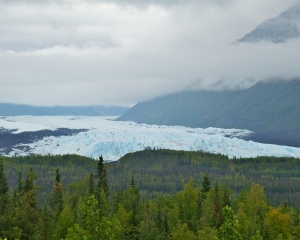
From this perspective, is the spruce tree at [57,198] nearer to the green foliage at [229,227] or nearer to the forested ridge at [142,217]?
the forested ridge at [142,217]

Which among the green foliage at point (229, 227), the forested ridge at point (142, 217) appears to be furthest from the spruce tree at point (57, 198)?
the green foliage at point (229, 227)

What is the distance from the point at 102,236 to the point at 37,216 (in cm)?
3375

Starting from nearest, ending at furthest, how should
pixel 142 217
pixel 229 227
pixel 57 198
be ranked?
pixel 229 227 < pixel 142 217 < pixel 57 198

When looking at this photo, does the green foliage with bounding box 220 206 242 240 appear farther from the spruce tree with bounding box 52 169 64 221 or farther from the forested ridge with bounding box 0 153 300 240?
the spruce tree with bounding box 52 169 64 221

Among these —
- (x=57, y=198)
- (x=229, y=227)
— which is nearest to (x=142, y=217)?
(x=57, y=198)

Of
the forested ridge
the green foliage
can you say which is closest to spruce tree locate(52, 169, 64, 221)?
the forested ridge

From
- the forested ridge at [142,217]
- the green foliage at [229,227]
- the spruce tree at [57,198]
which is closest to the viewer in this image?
the green foliage at [229,227]

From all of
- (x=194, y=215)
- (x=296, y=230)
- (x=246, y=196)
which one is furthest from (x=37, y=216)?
(x=246, y=196)

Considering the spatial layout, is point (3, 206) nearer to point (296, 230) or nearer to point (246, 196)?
point (296, 230)

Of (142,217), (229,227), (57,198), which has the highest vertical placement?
(229,227)

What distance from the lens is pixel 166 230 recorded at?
79.1 m

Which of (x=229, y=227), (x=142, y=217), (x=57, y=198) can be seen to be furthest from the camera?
(x=57, y=198)

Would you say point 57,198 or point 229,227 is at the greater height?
point 229,227

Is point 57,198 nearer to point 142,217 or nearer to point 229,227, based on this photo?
point 142,217
